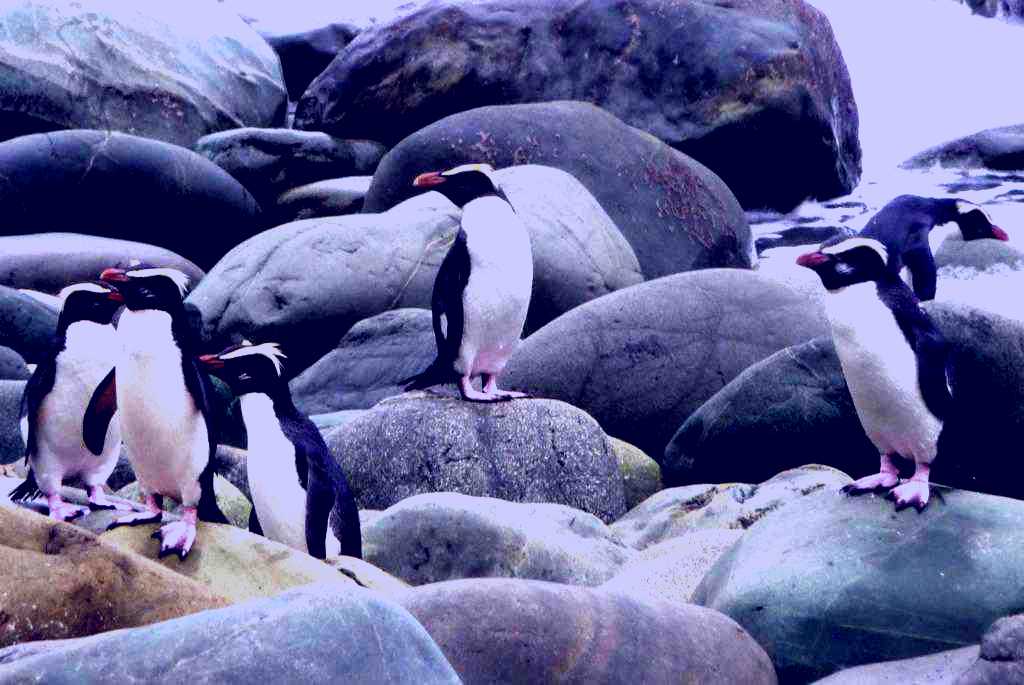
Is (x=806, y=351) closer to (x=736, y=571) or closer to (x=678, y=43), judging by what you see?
(x=736, y=571)

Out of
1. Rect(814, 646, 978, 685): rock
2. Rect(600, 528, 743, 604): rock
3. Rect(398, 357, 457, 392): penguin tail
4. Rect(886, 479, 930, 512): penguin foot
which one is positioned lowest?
Rect(398, 357, 457, 392): penguin tail

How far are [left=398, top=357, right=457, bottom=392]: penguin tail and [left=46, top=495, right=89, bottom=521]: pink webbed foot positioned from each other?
2.59m

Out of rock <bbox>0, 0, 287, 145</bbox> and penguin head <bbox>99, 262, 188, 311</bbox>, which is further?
rock <bbox>0, 0, 287, 145</bbox>

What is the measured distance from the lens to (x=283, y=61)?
2281 cm

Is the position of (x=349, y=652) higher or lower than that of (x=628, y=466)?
higher

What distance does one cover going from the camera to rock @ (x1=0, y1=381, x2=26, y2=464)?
8711 mm

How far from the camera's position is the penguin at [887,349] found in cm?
519

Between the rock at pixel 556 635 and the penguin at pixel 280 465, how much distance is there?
6.13 feet

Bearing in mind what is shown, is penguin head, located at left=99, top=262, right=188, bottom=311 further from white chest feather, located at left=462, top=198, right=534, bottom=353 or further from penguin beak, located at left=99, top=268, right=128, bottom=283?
white chest feather, located at left=462, top=198, right=534, bottom=353

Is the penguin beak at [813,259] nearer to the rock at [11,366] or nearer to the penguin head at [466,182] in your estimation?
the penguin head at [466,182]

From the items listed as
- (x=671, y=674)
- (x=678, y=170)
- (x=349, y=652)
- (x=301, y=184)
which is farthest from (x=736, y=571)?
(x=301, y=184)

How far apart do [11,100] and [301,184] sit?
314 centimetres

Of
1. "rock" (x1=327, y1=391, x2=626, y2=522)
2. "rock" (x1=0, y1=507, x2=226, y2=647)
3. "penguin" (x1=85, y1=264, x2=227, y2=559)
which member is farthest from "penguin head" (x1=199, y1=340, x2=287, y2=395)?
"rock" (x1=327, y1=391, x2=626, y2=522)

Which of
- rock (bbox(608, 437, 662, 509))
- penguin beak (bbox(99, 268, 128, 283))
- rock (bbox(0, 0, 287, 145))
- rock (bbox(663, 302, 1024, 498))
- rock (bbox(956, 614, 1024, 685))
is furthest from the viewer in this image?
rock (bbox(0, 0, 287, 145))
